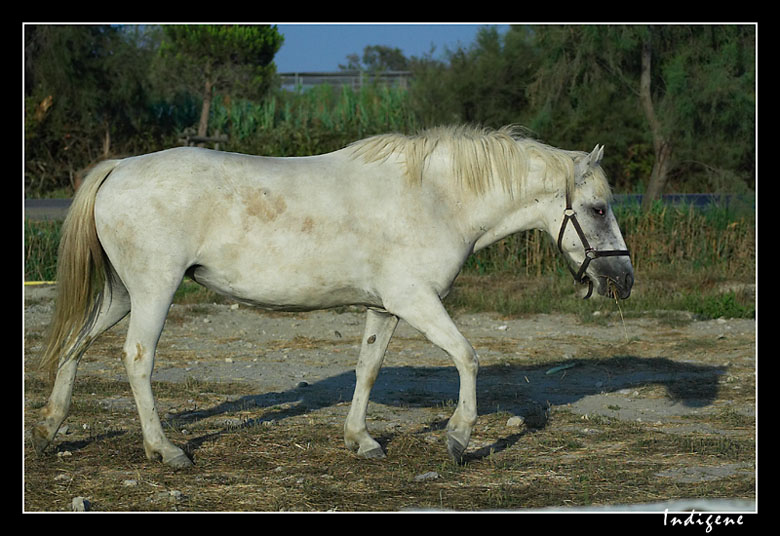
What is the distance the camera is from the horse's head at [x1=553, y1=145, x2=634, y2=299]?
5.54 meters

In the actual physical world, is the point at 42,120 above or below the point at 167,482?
above

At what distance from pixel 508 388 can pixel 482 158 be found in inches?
106

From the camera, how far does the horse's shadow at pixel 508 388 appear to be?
6609 millimetres

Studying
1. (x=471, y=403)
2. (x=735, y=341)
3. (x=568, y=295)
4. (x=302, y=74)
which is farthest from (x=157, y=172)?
(x=302, y=74)

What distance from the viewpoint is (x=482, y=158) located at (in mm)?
5520

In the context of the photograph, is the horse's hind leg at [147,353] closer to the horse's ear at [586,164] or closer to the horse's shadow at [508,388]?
the horse's shadow at [508,388]

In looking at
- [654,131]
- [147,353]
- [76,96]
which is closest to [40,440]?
[147,353]

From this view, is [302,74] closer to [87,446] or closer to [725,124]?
[725,124]

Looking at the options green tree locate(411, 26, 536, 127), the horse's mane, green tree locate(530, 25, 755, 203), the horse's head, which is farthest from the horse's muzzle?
green tree locate(411, 26, 536, 127)

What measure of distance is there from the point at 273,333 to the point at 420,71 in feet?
53.0

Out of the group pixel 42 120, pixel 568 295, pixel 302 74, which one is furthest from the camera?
pixel 302 74

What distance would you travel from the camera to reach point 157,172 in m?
5.21

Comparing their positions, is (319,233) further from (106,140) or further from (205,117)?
(106,140)

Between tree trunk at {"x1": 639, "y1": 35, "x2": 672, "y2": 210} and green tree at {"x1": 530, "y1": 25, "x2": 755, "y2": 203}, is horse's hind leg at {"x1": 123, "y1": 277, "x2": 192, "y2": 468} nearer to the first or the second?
green tree at {"x1": 530, "y1": 25, "x2": 755, "y2": 203}
